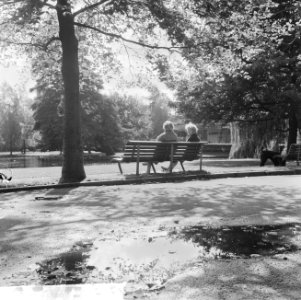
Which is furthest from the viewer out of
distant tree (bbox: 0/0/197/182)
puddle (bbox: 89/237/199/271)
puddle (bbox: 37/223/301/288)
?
distant tree (bbox: 0/0/197/182)

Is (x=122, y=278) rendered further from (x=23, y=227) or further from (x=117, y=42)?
(x=117, y=42)

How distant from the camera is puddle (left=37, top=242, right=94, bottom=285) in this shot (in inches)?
149

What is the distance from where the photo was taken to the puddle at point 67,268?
3793mm

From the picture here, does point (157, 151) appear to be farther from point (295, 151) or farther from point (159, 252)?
point (159, 252)

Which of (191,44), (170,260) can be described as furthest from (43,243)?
(191,44)

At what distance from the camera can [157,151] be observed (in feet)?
42.3

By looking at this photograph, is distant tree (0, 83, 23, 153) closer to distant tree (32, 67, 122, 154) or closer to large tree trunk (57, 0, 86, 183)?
distant tree (32, 67, 122, 154)

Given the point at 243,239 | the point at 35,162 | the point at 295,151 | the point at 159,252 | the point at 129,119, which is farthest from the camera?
the point at 129,119

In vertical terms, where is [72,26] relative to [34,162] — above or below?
above

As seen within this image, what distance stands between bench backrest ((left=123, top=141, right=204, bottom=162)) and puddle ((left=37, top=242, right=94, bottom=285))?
7.82 m

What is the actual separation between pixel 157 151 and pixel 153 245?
8043 millimetres

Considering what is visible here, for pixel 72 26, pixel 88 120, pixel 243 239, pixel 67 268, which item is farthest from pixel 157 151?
pixel 88 120

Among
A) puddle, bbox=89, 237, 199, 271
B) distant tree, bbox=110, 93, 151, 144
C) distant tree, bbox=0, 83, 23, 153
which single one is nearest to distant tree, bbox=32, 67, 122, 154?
distant tree, bbox=110, 93, 151, 144

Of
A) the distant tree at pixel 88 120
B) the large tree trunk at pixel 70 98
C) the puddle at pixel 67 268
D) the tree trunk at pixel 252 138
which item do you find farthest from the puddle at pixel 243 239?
the distant tree at pixel 88 120
